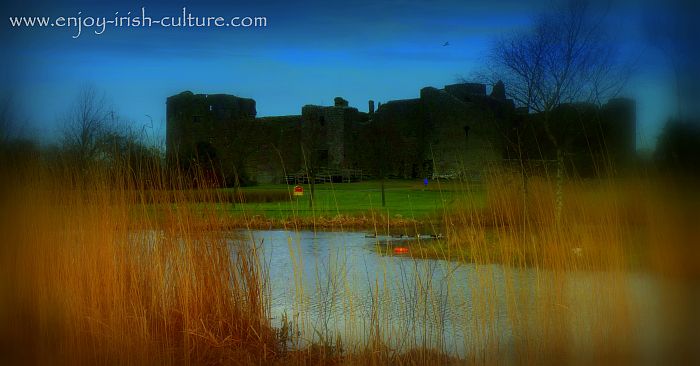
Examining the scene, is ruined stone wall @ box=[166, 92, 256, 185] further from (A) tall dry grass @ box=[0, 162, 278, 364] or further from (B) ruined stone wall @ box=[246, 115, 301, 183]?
(A) tall dry grass @ box=[0, 162, 278, 364]

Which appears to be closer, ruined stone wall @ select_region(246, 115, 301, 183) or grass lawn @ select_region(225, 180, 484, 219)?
grass lawn @ select_region(225, 180, 484, 219)

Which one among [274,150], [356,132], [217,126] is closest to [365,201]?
[274,150]

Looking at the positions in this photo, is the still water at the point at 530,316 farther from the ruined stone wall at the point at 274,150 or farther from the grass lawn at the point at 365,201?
the ruined stone wall at the point at 274,150

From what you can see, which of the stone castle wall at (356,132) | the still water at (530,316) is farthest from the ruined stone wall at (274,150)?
the still water at (530,316)

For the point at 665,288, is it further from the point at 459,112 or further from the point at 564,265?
the point at 459,112

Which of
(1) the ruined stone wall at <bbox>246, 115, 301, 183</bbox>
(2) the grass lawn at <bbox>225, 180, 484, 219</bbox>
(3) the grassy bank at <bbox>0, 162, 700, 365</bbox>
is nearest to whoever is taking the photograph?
(3) the grassy bank at <bbox>0, 162, 700, 365</bbox>

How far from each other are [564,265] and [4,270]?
3374mm

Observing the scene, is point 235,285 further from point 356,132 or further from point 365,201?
point 356,132

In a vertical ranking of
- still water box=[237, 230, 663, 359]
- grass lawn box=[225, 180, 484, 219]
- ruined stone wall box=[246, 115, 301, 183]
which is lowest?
still water box=[237, 230, 663, 359]

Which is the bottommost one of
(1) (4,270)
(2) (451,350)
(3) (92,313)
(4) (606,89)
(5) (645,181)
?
(2) (451,350)

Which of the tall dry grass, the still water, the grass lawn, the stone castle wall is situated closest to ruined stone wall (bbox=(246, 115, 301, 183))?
the stone castle wall

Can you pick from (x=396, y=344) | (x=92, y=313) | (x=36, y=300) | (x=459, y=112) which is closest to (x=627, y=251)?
(x=396, y=344)

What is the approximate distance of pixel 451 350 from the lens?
395 cm

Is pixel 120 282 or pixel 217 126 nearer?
pixel 120 282
